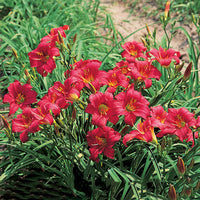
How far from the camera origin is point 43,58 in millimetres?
1517

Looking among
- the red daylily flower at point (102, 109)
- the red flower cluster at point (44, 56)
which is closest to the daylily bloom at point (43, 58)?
the red flower cluster at point (44, 56)

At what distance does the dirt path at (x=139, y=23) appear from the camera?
10.6 ft

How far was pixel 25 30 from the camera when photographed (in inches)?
107

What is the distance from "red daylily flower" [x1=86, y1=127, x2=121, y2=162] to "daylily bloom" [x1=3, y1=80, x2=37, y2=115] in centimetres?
39

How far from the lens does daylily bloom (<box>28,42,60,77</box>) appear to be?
148cm

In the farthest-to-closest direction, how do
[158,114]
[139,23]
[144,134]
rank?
[139,23] → [158,114] → [144,134]

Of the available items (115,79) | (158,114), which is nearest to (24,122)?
(115,79)

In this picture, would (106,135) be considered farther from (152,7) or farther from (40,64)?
(152,7)

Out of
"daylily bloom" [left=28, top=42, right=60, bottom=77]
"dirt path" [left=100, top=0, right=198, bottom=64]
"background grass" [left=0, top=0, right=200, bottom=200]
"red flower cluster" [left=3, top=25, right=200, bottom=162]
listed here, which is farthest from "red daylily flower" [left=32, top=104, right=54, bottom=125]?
"dirt path" [left=100, top=0, right=198, bottom=64]

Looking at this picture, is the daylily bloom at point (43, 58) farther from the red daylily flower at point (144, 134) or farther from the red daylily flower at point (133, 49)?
the red daylily flower at point (144, 134)

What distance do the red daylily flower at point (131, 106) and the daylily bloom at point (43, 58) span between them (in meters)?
0.48

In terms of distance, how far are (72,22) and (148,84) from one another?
78.9 inches

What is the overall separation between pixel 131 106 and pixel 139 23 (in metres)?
2.76

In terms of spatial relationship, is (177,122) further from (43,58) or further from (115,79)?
(43,58)
